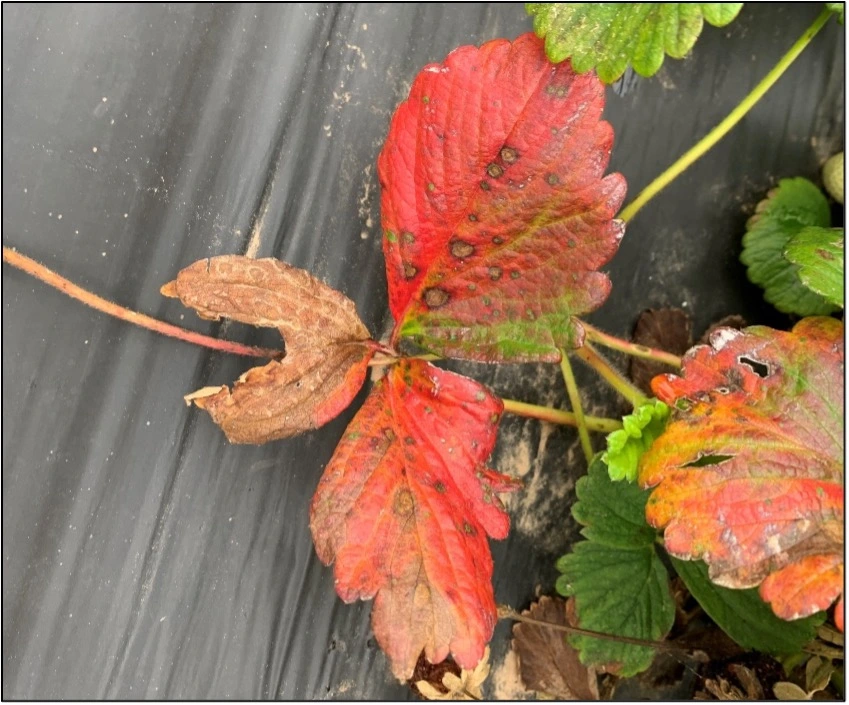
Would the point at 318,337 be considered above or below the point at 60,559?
above

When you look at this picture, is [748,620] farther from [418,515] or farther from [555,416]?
[418,515]

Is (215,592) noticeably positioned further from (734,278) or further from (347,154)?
(734,278)

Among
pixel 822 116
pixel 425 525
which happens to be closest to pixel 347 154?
pixel 425 525

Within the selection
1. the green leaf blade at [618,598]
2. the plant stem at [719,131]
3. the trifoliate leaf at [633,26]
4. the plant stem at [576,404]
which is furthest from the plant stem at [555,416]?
the trifoliate leaf at [633,26]

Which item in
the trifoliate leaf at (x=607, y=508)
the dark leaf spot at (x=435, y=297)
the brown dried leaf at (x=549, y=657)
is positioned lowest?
the brown dried leaf at (x=549, y=657)

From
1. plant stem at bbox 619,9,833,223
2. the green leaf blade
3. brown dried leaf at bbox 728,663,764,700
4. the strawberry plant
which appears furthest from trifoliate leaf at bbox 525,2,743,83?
brown dried leaf at bbox 728,663,764,700

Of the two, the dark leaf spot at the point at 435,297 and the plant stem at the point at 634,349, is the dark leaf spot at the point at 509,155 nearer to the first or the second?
the dark leaf spot at the point at 435,297
